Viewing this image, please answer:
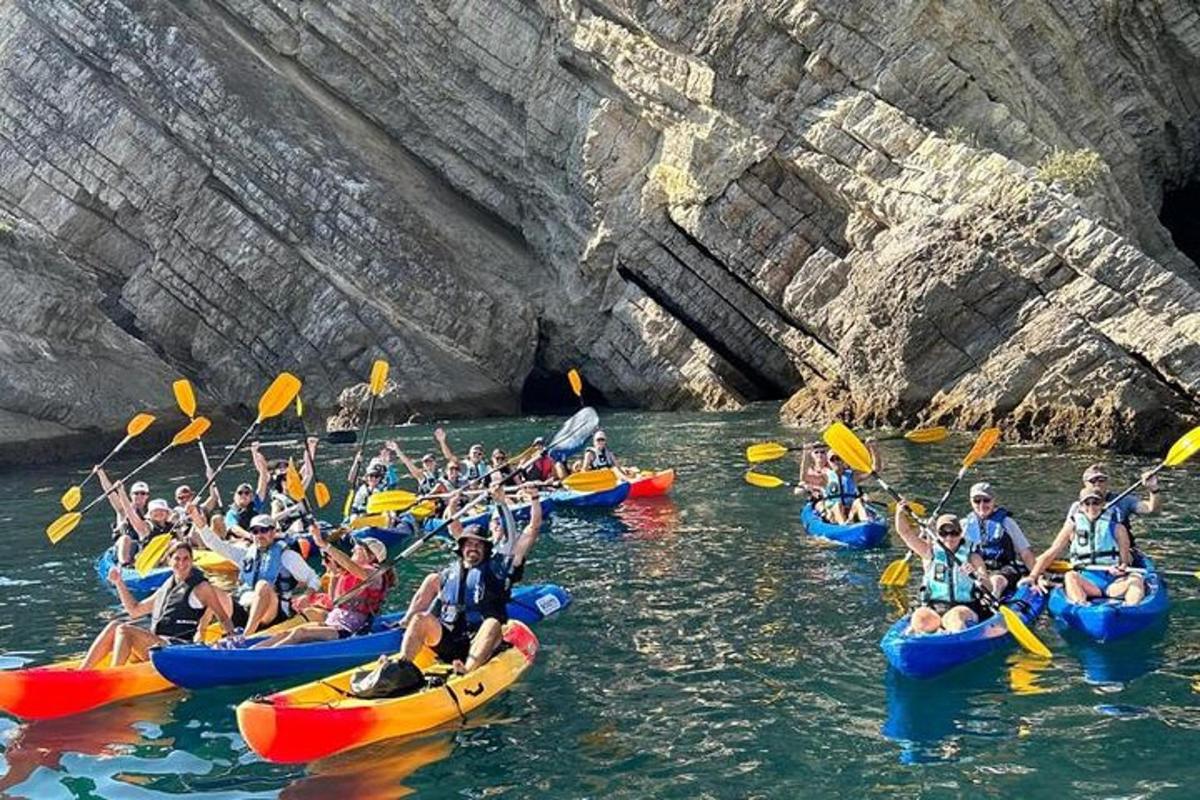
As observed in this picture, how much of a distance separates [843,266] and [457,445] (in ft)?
35.5

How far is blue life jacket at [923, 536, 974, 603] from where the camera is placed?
1052 cm

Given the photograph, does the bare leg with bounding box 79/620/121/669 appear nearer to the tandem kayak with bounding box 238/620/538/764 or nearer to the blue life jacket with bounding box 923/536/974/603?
the tandem kayak with bounding box 238/620/538/764

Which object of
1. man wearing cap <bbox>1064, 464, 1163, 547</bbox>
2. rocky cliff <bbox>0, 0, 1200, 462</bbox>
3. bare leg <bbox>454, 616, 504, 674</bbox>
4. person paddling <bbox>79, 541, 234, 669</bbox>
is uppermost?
rocky cliff <bbox>0, 0, 1200, 462</bbox>

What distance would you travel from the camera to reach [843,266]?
2900cm

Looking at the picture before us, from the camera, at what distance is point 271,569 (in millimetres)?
11688

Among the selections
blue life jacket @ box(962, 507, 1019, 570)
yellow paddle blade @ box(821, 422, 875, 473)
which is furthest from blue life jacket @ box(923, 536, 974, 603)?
yellow paddle blade @ box(821, 422, 875, 473)

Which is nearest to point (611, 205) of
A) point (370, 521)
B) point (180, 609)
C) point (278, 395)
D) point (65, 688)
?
point (370, 521)

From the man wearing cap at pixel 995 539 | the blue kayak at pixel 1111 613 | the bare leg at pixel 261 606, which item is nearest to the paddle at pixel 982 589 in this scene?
the blue kayak at pixel 1111 613

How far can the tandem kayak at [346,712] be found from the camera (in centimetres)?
826

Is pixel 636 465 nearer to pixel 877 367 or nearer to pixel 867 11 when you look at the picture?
pixel 877 367

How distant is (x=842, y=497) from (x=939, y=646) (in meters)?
6.16

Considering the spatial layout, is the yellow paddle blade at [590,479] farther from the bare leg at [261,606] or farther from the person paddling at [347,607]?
the bare leg at [261,606]

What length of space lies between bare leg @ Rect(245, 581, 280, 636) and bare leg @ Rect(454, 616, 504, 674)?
2.43 meters

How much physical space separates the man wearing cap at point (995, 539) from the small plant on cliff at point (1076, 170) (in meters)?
14.7
